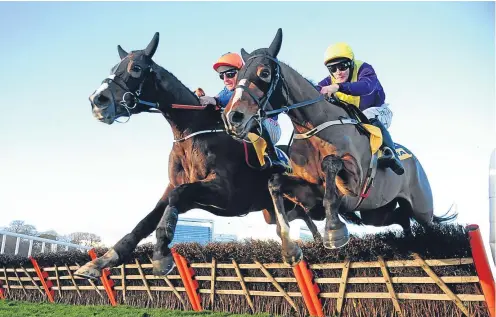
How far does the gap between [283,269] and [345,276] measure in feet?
4.04

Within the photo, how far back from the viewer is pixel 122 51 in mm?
4965

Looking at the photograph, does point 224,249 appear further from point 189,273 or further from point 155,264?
point 155,264

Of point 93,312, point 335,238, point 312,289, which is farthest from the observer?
point 93,312

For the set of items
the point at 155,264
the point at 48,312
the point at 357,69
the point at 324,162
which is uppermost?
the point at 357,69

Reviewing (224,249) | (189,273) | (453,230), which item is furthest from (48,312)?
(453,230)

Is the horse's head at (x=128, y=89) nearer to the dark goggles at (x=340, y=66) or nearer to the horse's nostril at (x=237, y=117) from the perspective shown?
the horse's nostril at (x=237, y=117)

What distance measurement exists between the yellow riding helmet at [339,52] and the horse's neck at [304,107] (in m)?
0.54

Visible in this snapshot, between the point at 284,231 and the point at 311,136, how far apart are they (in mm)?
835

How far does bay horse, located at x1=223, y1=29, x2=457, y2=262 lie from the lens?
3.59m

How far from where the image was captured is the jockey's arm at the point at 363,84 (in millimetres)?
4250

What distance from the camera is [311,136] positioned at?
4109 millimetres

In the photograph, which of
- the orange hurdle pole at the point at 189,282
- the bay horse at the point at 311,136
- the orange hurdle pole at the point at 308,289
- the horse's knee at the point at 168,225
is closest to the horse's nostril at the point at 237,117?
the bay horse at the point at 311,136

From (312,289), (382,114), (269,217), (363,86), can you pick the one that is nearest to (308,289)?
(312,289)

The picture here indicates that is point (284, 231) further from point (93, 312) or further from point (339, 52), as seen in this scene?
point (93, 312)
